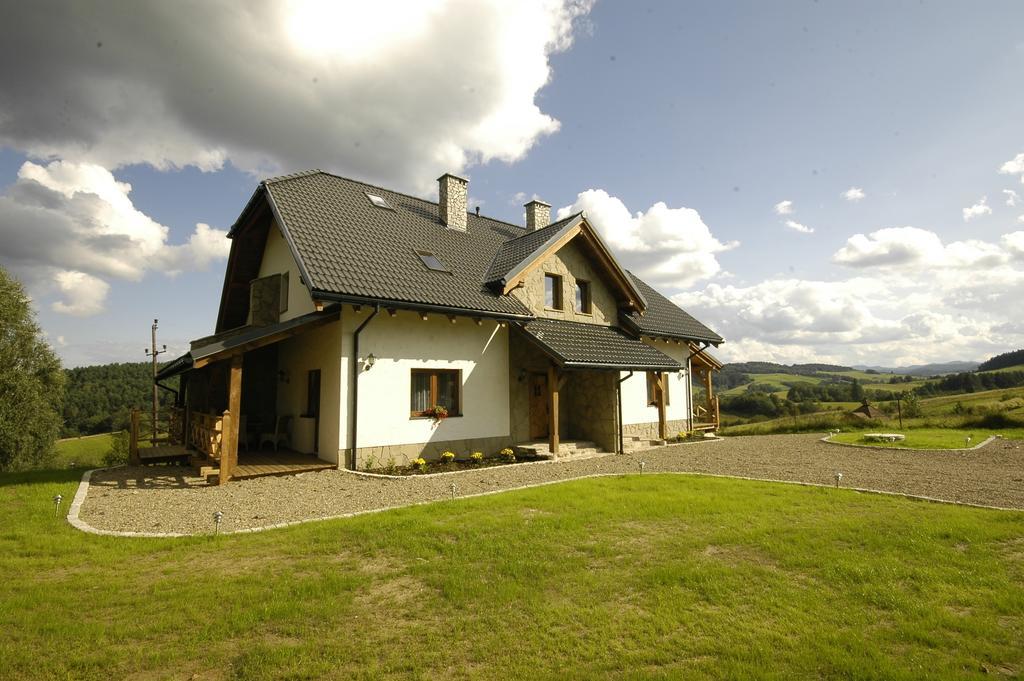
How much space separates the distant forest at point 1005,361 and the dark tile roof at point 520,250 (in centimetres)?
7193

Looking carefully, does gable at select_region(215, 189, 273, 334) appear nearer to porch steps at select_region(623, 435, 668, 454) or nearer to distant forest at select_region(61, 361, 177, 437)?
porch steps at select_region(623, 435, 668, 454)

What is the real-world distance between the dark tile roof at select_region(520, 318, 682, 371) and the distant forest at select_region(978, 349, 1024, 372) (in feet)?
228

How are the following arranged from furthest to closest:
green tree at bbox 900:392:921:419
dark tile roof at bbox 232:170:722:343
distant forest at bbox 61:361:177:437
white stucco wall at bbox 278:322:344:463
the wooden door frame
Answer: distant forest at bbox 61:361:177:437, green tree at bbox 900:392:921:419, the wooden door frame, dark tile roof at bbox 232:170:722:343, white stucco wall at bbox 278:322:344:463

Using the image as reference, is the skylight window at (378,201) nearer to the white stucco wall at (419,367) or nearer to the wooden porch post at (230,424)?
the white stucco wall at (419,367)

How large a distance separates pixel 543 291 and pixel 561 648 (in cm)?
1295

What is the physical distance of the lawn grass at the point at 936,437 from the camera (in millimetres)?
14883

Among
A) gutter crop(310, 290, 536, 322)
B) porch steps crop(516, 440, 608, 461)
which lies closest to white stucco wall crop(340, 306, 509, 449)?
gutter crop(310, 290, 536, 322)

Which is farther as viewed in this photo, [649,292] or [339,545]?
[649,292]

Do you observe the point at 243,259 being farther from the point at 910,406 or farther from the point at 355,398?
the point at 910,406

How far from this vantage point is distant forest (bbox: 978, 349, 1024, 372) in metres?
61.4

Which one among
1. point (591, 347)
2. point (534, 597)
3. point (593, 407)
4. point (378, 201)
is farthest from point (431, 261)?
point (534, 597)

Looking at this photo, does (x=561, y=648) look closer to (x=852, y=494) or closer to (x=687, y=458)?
(x=852, y=494)

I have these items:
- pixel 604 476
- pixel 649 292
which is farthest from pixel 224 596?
pixel 649 292

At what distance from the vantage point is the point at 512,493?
900 centimetres
